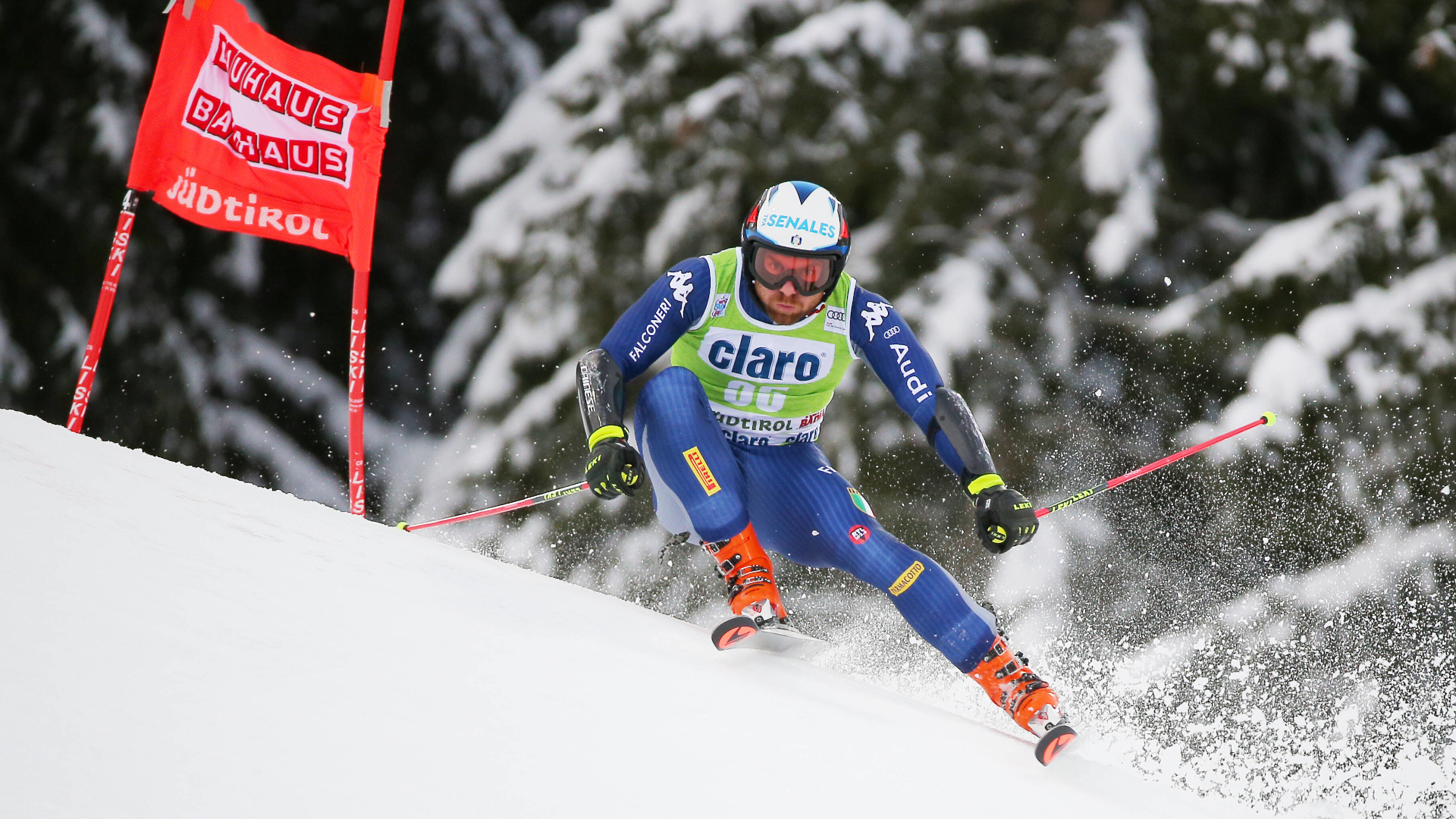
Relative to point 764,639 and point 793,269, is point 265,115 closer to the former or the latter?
point 793,269

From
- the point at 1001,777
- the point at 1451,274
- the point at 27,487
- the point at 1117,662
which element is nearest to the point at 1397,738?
the point at 1117,662

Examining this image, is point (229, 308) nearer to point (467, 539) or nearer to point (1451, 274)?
point (467, 539)

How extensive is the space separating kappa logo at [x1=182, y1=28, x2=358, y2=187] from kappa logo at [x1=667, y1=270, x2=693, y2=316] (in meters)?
1.79

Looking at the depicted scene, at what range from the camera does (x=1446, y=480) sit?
18.7ft

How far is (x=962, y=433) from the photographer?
3.01 m

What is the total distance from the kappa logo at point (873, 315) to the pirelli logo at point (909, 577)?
0.68 m

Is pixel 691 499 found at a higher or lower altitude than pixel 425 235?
higher

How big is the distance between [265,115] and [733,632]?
269 centimetres

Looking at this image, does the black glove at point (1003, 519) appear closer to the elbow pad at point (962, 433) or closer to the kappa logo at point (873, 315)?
the elbow pad at point (962, 433)

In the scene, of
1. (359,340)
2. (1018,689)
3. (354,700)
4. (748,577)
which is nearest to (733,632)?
(748,577)

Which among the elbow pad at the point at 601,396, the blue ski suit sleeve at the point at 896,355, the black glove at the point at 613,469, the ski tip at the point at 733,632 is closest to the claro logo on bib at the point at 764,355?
the blue ski suit sleeve at the point at 896,355

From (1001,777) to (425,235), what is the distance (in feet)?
23.5

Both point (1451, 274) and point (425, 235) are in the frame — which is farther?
point (425, 235)

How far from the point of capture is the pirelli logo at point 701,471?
117 inches
